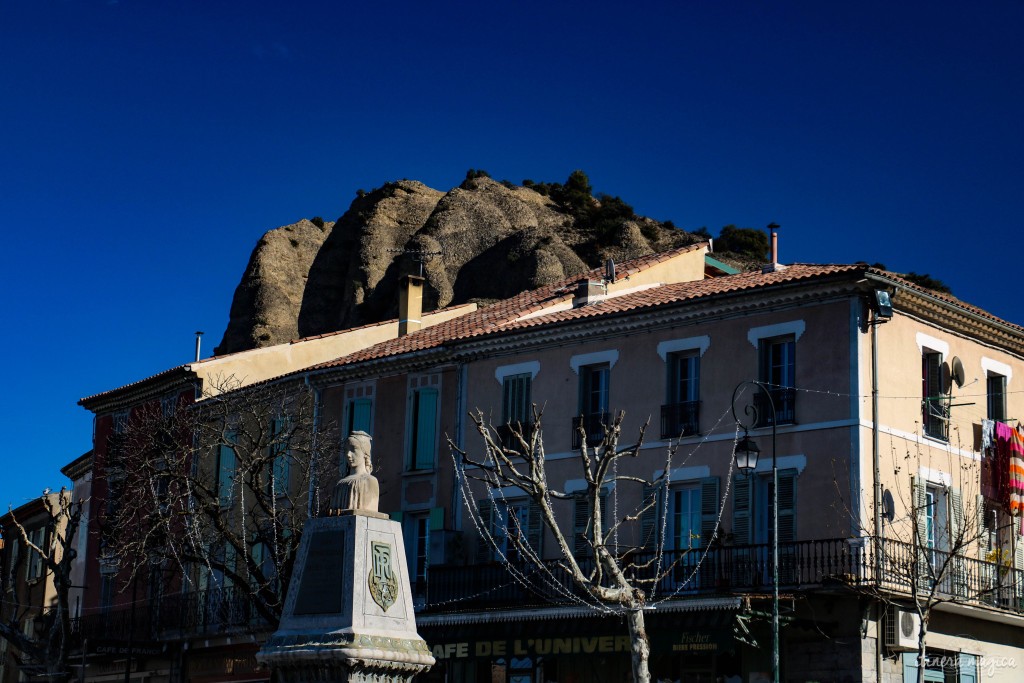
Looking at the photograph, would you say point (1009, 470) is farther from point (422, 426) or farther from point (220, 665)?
point (220, 665)

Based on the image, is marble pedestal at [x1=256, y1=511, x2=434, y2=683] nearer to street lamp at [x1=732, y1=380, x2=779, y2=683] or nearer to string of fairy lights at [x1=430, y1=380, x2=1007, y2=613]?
street lamp at [x1=732, y1=380, x2=779, y2=683]

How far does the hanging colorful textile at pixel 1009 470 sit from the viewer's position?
99.6 ft

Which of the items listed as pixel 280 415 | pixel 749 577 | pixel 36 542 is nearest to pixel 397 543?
pixel 749 577

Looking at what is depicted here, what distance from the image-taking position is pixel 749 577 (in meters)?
27.9

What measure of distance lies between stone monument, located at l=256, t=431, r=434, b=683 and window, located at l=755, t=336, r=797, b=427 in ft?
38.6

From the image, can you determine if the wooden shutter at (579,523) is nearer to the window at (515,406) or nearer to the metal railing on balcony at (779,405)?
the window at (515,406)

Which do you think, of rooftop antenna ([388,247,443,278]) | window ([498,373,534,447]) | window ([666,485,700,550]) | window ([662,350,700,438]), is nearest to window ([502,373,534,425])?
window ([498,373,534,447])

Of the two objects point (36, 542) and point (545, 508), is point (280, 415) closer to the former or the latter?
point (545, 508)

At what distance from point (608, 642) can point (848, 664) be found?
15.8 ft

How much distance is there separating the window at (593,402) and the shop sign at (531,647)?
3.96m

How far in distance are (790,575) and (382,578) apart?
36.8 feet

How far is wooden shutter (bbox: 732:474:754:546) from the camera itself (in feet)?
93.7

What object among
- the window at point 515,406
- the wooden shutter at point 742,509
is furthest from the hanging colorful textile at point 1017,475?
the window at point 515,406

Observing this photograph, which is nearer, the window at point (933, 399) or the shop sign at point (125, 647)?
the window at point (933, 399)
